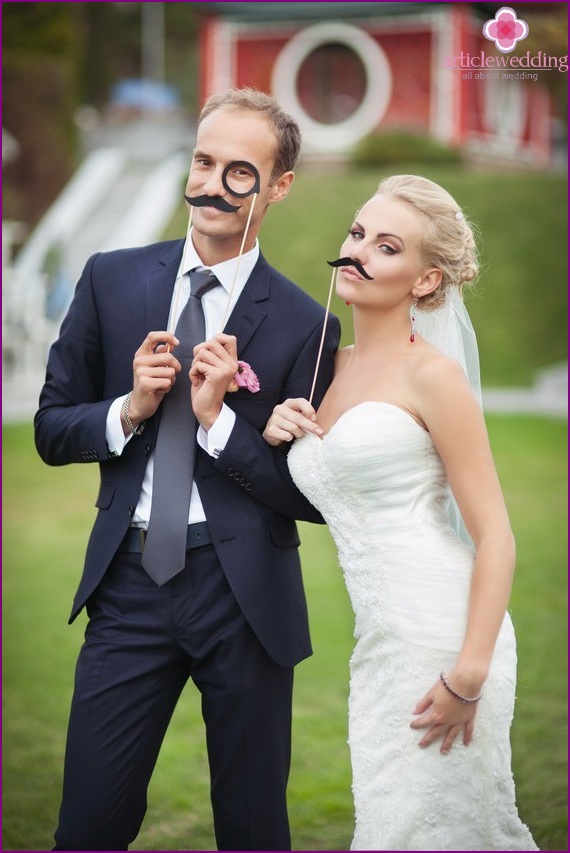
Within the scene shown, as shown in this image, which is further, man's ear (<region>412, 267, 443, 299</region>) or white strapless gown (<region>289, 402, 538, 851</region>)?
man's ear (<region>412, 267, 443, 299</region>)

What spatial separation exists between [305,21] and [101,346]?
77.7ft

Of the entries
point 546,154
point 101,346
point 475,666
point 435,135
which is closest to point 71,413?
point 101,346

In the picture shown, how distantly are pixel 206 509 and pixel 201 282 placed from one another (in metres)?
0.60

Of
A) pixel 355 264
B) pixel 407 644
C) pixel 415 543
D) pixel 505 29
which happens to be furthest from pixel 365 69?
pixel 407 644

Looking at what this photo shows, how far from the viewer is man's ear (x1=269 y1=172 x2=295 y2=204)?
3.01m

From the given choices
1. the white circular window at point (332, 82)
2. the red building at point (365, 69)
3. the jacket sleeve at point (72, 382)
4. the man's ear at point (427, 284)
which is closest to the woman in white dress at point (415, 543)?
the man's ear at point (427, 284)

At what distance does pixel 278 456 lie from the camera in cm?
293

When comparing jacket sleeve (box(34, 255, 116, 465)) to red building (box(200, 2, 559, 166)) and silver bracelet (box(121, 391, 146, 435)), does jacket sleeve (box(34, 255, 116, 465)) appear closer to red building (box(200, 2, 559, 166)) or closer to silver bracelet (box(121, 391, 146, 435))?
silver bracelet (box(121, 391, 146, 435))

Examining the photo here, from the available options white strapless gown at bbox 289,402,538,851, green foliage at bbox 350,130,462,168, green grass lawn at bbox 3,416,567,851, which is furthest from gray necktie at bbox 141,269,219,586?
green foliage at bbox 350,130,462,168

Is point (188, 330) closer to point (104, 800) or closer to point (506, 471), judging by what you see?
point (104, 800)

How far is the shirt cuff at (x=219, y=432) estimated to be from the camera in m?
2.81

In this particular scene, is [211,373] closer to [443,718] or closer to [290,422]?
[290,422]

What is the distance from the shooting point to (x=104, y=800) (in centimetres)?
281

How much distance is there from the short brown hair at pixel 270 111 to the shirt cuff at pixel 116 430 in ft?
2.39
